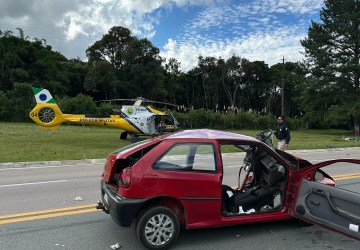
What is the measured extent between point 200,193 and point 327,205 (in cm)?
166

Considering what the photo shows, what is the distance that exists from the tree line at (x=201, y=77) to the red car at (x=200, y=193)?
132 ft

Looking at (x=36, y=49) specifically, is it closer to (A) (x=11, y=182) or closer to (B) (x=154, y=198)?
(A) (x=11, y=182)

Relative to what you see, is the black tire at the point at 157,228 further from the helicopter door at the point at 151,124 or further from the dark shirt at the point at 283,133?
the helicopter door at the point at 151,124

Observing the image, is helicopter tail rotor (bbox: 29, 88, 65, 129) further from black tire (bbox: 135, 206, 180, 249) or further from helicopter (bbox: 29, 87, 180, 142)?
black tire (bbox: 135, 206, 180, 249)

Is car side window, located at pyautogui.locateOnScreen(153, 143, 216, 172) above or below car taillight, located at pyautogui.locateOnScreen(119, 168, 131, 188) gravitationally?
above

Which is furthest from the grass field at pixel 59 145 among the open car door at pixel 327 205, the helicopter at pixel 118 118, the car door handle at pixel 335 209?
the car door handle at pixel 335 209

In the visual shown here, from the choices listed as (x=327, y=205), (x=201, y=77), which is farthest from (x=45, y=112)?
(x=201, y=77)

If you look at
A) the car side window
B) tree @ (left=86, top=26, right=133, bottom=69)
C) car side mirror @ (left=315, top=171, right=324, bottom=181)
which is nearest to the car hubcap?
the car side window

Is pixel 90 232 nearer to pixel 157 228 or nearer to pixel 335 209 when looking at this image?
pixel 157 228

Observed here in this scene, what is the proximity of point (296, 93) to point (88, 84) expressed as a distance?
147ft

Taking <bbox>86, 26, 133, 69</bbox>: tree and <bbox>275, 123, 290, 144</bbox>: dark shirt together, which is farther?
<bbox>86, 26, 133, 69</bbox>: tree

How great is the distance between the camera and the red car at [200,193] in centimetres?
461

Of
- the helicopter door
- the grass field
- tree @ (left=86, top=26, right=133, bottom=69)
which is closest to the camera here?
the grass field

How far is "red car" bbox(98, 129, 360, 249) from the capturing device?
4613mm
